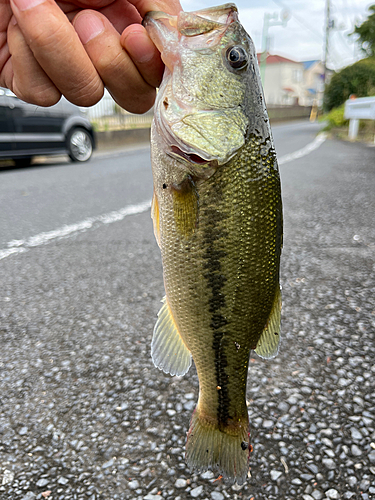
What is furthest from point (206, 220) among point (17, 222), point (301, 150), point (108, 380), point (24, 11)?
point (301, 150)

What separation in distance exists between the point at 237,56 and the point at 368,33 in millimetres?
31610

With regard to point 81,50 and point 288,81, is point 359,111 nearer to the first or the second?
point 81,50

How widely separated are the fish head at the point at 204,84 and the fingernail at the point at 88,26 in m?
0.16

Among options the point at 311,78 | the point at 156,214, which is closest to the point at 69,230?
the point at 156,214

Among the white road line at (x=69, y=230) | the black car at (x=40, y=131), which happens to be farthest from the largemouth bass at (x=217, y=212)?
the black car at (x=40, y=131)

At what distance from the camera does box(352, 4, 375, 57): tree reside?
1057 inches

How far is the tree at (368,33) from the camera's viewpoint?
2684 centimetres

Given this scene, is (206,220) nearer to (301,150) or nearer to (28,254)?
(28,254)

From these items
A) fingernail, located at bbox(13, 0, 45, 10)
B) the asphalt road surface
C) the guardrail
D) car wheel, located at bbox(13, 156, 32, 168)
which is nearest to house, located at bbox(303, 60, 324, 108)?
the guardrail

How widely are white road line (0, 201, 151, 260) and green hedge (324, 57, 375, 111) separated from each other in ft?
70.9

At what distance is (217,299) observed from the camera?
1379mm

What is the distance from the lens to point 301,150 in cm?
1208

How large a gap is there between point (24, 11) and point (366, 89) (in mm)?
25787

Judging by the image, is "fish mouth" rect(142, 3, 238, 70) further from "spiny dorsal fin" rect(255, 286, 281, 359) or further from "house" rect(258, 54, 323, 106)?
"house" rect(258, 54, 323, 106)
